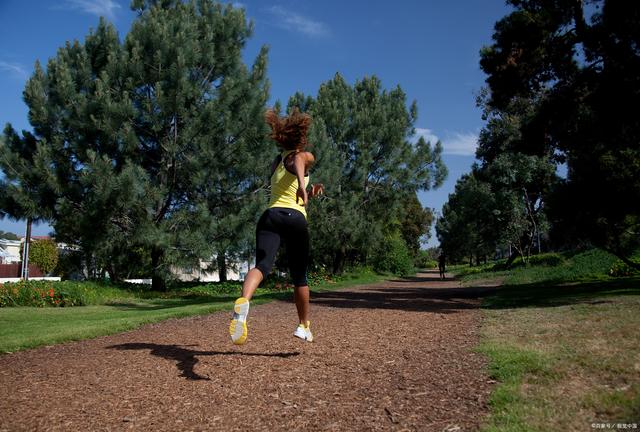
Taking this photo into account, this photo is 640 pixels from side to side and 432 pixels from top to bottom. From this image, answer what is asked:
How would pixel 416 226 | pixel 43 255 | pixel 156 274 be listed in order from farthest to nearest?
pixel 416 226
pixel 43 255
pixel 156 274

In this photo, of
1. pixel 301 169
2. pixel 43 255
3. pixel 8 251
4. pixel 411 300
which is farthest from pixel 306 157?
pixel 8 251

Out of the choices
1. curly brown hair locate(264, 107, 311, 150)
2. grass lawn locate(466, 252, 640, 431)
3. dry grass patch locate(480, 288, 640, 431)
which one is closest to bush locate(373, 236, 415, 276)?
grass lawn locate(466, 252, 640, 431)

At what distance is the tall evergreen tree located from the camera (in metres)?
14.7

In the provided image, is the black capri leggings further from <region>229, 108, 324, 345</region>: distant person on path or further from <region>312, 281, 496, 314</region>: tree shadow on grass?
<region>312, 281, 496, 314</region>: tree shadow on grass

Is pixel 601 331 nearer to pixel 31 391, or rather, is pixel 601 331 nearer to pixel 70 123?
pixel 31 391

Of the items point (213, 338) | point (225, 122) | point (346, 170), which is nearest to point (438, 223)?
point (346, 170)

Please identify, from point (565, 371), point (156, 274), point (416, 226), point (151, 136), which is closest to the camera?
point (565, 371)

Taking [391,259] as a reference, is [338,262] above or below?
below

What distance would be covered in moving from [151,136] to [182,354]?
12861 mm

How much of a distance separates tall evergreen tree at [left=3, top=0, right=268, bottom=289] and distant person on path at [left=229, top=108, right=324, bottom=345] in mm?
10647

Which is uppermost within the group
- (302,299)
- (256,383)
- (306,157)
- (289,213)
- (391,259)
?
(306,157)

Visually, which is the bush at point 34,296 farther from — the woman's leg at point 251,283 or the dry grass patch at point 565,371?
the dry grass patch at point 565,371

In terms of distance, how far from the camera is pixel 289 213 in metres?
4.31

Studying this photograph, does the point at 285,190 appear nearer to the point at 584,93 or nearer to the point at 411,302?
the point at 411,302
